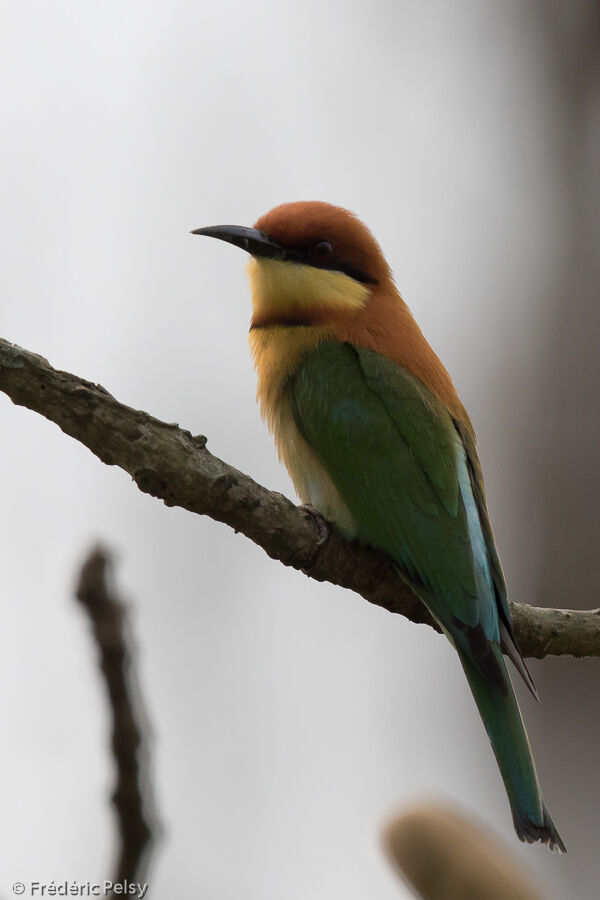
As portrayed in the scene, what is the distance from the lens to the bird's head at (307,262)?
329cm

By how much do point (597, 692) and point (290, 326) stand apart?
286cm

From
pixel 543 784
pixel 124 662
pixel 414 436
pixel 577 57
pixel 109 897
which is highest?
pixel 577 57

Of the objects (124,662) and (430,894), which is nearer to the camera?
(430,894)

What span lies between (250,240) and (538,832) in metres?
1.87

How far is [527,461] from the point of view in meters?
5.62

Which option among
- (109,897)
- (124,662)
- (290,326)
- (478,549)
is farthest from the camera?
(290,326)

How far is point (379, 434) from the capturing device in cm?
299

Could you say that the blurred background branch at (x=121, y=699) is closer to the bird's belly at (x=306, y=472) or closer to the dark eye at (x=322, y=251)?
the bird's belly at (x=306, y=472)

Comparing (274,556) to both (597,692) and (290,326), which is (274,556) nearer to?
(290,326)

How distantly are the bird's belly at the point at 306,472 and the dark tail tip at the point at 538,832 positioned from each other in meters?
0.84

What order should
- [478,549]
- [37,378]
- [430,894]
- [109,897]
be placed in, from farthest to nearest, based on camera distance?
[478,549] < [37,378] < [109,897] < [430,894]

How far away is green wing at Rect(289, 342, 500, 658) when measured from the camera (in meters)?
2.77

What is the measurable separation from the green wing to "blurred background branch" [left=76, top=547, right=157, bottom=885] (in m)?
1.52

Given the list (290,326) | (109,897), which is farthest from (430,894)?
(290,326)
